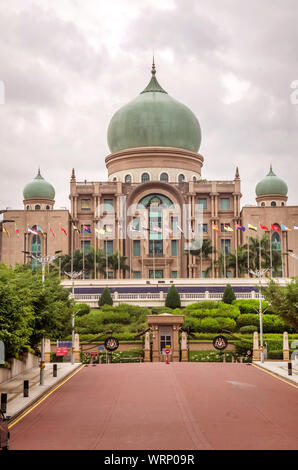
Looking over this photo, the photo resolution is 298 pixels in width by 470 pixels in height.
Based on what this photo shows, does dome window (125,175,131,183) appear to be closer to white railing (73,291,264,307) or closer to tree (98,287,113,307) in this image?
white railing (73,291,264,307)

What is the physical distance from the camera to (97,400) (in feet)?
83.4

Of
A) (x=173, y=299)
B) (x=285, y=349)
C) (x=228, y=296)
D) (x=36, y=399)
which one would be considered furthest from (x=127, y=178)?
(x=36, y=399)

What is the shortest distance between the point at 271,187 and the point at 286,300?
2574 inches

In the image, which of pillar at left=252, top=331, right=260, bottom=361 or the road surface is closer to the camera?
the road surface

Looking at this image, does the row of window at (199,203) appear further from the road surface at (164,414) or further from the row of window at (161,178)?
the road surface at (164,414)

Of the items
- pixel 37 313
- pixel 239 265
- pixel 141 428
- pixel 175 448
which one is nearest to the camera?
pixel 175 448

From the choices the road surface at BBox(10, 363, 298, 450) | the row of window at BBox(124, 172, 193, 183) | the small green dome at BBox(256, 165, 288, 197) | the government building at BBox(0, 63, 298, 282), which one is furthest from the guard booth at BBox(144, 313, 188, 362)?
the small green dome at BBox(256, 165, 288, 197)

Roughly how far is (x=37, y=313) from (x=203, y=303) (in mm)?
29245

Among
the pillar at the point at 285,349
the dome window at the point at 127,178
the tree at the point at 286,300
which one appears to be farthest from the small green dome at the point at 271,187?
the tree at the point at 286,300

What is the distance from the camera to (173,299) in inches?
2486

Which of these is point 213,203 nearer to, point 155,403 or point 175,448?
point 155,403

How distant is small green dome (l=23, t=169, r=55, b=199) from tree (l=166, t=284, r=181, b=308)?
138 ft

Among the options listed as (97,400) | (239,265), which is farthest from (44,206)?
(97,400)

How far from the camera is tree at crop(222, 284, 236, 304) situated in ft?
204
